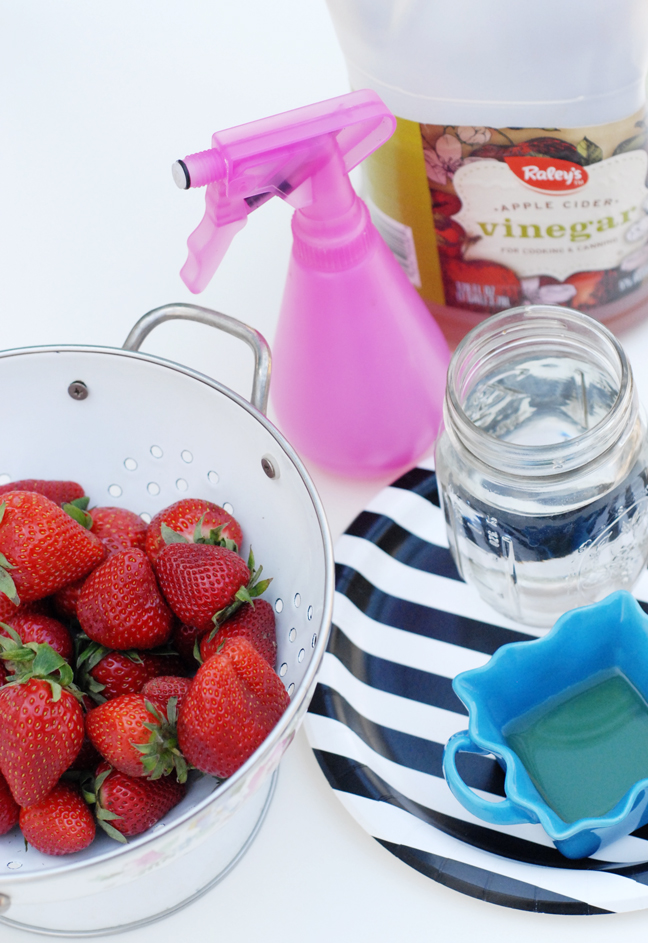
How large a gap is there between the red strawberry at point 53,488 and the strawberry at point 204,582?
0.29ft

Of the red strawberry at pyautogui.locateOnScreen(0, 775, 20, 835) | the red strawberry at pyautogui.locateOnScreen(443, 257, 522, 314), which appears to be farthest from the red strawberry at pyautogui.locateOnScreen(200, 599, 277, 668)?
the red strawberry at pyautogui.locateOnScreen(443, 257, 522, 314)

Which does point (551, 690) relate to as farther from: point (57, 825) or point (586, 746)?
point (57, 825)

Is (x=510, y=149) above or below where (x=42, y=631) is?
above

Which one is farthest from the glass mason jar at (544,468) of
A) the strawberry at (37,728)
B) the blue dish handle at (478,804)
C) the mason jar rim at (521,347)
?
the strawberry at (37,728)

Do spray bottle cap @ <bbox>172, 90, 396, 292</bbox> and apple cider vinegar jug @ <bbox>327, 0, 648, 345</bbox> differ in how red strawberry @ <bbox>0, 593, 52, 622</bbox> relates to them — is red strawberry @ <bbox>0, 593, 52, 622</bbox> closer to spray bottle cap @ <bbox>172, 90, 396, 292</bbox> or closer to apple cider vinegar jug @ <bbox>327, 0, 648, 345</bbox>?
spray bottle cap @ <bbox>172, 90, 396, 292</bbox>

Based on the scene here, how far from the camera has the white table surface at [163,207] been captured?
521 millimetres

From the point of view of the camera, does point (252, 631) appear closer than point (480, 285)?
Yes

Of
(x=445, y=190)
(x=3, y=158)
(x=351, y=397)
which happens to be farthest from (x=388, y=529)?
(x=3, y=158)

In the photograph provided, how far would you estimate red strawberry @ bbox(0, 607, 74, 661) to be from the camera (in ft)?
1.68

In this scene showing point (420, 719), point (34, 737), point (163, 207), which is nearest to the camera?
point (34, 737)

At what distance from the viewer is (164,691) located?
0.49 m

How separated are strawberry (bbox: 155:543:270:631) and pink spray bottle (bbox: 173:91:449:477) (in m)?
0.13

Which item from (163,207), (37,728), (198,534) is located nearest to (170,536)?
(198,534)

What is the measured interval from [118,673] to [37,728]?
69 mm
